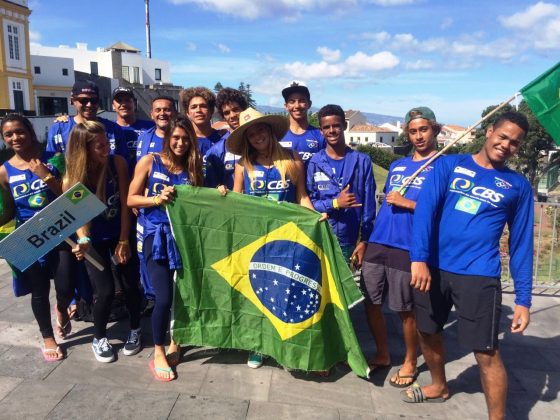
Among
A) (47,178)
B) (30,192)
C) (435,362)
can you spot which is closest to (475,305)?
(435,362)

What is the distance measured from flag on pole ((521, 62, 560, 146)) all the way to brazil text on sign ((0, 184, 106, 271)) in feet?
10.6

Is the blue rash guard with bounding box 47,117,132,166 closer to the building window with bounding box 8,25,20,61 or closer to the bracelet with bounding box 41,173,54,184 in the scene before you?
the bracelet with bounding box 41,173,54,184

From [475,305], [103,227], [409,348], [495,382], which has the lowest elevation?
[409,348]

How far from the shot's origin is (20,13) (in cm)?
3158

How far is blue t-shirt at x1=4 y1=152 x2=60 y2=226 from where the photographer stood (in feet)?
11.3

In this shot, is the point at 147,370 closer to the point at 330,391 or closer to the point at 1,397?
the point at 1,397

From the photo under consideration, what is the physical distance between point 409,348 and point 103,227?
2646 millimetres

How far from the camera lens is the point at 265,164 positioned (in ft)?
11.5

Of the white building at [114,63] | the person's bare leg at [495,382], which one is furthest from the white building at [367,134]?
the person's bare leg at [495,382]

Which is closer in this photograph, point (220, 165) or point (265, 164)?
point (265, 164)

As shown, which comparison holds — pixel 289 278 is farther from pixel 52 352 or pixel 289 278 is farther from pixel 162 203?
pixel 52 352

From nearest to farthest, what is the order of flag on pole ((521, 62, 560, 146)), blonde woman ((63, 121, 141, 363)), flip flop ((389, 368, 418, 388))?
1. flag on pole ((521, 62, 560, 146))
2. flip flop ((389, 368, 418, 388))
3. blonde woman ((63, 121, 141, 363))

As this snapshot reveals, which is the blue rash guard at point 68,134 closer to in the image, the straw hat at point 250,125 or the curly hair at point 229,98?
the curly hair at point 229,98

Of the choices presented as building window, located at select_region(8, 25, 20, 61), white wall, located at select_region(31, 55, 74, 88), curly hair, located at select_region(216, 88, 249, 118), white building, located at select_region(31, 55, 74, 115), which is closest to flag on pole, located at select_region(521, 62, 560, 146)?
curly hair, located at select_region(216, 88, 249, 118)
